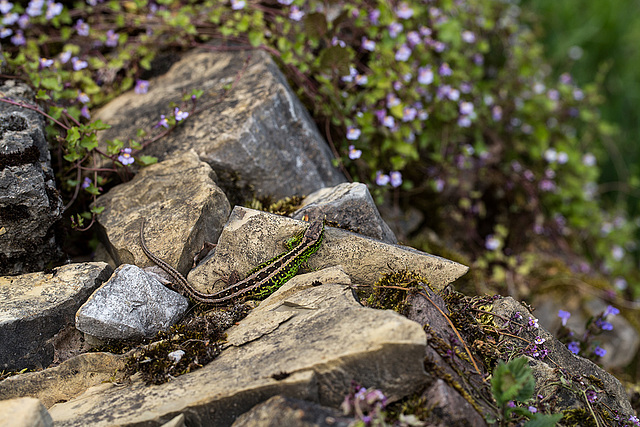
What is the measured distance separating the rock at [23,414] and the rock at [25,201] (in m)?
1.39

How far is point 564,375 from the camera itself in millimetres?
2934

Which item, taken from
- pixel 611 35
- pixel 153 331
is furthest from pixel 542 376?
pixel 611 35

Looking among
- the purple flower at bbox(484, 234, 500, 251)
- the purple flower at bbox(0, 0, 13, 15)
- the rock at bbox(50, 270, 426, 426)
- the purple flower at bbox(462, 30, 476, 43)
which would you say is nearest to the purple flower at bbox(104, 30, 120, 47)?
the purple flower at bbox(0, 0, 13, 15)

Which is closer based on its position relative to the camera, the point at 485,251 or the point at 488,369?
the point at 488,369

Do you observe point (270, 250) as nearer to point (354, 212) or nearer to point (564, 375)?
point (354, 212)

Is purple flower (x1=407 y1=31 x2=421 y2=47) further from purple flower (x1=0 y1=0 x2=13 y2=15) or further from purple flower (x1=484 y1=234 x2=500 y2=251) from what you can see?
purple flower (x1=0 y1=0 x2=13 y2=15)

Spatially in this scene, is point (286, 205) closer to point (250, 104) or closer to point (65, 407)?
point (250, 104)

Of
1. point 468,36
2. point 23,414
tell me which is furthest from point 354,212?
point 468,36

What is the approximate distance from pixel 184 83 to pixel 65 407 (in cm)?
325

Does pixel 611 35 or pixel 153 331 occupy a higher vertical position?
pixel 611 35

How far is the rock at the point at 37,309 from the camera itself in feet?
9.58

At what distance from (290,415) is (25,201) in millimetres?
2444

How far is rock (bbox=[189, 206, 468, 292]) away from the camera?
3.34m

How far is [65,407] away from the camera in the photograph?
8.84 ft
